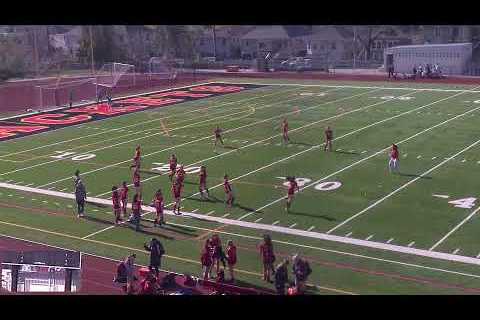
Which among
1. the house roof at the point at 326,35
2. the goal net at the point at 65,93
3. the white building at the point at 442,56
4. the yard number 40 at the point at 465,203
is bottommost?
the yard number 40 at the point at 465,203

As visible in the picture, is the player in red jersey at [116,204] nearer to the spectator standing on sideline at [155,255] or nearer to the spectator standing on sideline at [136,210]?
the spectator standing on sideline at [136,210]

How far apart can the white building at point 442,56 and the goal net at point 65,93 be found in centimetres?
1977

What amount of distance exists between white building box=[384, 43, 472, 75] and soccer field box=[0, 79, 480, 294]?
12.2m

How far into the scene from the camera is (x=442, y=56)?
45.6 m

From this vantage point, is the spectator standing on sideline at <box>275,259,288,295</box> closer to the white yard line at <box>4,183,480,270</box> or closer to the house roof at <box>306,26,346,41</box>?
the white yard line at <box>4,183,480,270</box>

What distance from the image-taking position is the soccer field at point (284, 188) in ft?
41.8

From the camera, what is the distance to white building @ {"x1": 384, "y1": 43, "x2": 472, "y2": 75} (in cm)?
4498

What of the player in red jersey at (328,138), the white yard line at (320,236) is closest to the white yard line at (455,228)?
the white yard line at (320,236)

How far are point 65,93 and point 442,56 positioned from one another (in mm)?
23362

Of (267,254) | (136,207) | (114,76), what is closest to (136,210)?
(136,207)

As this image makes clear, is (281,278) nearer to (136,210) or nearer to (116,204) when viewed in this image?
(136,210)

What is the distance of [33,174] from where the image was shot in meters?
20.4

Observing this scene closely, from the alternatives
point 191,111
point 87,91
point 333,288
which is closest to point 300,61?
point 87,91

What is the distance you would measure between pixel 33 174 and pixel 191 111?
12940 millimetres
